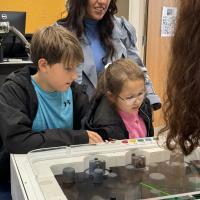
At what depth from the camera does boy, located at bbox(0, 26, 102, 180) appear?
1.13 meters

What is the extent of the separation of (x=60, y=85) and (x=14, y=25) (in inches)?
66.6

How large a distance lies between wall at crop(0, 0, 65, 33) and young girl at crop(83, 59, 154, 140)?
131 inches

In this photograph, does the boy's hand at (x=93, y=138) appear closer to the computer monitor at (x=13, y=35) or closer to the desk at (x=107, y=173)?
the desk at (x=107, y=173)

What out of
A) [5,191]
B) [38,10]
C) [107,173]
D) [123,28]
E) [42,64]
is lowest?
[5,191]

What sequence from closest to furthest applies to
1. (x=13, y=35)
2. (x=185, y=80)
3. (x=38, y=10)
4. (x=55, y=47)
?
(x=185, y=80)
(x=55, y=47)
(x=13, y=35)
(x=38, y=10)

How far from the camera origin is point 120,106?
136cm

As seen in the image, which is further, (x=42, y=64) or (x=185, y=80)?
(x=42, y=64)

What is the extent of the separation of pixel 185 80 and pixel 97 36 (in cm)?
110

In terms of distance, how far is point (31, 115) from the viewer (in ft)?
4.09

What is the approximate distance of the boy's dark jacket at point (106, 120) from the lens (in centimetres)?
129

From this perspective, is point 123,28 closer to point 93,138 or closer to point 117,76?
point 117,76

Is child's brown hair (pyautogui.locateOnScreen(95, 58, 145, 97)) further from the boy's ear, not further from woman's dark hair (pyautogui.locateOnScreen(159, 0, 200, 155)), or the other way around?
woman's dark hair (pyautogui.locateOnScreen(159, 0, 200, 155))

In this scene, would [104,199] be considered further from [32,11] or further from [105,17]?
[32,11]

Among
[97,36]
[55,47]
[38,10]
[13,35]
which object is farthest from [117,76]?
[38,10]
